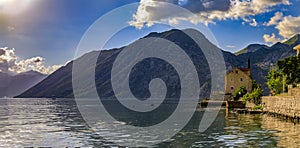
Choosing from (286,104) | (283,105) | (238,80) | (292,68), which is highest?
(238,80)

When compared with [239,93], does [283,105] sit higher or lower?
lower

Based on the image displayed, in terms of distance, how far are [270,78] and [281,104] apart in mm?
43384

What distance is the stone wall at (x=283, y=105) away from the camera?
74.9 m

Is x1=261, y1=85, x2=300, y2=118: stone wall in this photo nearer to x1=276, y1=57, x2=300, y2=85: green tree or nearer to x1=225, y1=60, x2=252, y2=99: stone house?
x1=276, y1=57, x2=300, y2=85: green tree

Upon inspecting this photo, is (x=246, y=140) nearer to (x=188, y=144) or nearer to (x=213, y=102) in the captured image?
A: (x=188, y=144)

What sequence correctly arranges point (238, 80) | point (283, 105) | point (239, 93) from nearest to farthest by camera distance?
point (283, 105) → point (239, 93) → point (238, 80)

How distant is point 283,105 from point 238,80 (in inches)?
2706

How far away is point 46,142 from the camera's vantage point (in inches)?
1816

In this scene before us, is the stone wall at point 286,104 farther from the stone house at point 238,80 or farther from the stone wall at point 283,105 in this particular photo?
the stone house at point 238,80

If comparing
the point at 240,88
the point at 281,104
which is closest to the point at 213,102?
the point at 240,88

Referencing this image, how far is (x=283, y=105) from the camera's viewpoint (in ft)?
277

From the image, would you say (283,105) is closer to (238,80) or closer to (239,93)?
(239,93)

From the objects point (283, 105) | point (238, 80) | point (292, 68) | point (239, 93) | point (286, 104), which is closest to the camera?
point (286, 104)

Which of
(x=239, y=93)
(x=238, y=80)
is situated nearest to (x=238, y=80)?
(x=238, y=80)
